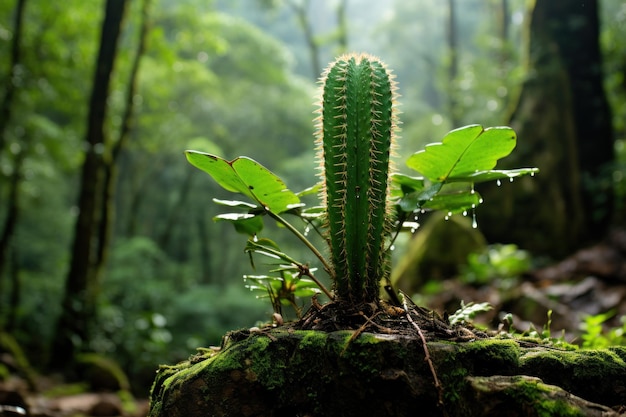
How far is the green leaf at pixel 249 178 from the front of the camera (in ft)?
5.48

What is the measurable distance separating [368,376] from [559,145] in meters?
6.70

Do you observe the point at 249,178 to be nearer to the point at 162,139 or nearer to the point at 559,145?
the point at 559,145

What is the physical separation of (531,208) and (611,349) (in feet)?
19.2

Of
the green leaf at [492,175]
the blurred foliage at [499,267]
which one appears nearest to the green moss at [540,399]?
the green leaf at [492,175]

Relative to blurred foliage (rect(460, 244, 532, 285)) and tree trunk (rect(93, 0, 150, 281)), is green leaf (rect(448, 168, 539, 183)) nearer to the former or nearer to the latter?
blurred foliage (rect(460, 244, 532, 285))

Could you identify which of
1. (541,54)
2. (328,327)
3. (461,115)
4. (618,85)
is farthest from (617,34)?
(328,327)

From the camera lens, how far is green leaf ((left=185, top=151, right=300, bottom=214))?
1670 millimetres

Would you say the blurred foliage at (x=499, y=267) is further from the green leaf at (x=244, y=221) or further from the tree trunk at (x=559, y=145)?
the green leaf at (x=244, y=221)

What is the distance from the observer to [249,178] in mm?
1732

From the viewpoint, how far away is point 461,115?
43.8 ft

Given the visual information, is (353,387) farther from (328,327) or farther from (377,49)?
(377,49)

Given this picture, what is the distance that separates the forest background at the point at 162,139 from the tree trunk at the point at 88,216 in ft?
0.08

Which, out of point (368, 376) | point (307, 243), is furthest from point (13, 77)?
point (368, 376)

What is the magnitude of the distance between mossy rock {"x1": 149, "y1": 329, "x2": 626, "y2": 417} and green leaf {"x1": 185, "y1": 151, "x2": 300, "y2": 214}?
501mm
